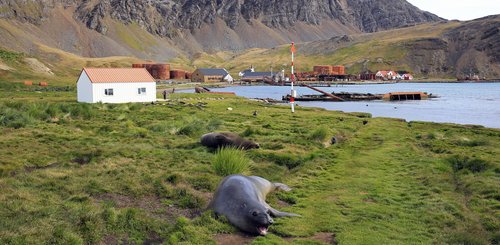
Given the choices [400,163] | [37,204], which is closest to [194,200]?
[37,204]

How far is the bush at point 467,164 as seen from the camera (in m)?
19.3

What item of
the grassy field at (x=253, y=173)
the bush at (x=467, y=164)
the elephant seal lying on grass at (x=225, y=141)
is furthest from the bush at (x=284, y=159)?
the bush at (x=467, y=164)

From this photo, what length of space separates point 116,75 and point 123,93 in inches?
96.6

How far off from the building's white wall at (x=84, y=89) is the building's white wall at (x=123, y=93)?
32.6 inches

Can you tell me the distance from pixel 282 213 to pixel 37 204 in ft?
22.3

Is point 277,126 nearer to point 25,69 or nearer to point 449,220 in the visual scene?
point 449,220

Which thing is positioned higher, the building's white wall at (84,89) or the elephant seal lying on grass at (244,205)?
the building's white wall at (84,89)

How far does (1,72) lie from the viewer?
11081 cm

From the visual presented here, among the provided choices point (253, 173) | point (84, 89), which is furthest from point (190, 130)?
point (84, 89)

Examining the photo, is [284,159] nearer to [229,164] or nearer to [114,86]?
[229,164]

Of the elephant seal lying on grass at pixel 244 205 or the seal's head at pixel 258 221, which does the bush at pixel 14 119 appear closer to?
the elephant seal lying on grass at pixel 244 205

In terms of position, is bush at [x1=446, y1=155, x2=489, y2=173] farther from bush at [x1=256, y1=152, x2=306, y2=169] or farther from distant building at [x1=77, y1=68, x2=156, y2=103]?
distant building at [x1=77, y1=68, x2=156, y2=103]

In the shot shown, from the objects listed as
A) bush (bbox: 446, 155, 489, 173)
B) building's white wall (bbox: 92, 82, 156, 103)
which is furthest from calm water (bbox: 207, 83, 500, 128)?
bush (bbox: 446, 155, 489, 173)

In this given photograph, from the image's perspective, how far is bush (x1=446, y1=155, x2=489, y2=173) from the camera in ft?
63.3
